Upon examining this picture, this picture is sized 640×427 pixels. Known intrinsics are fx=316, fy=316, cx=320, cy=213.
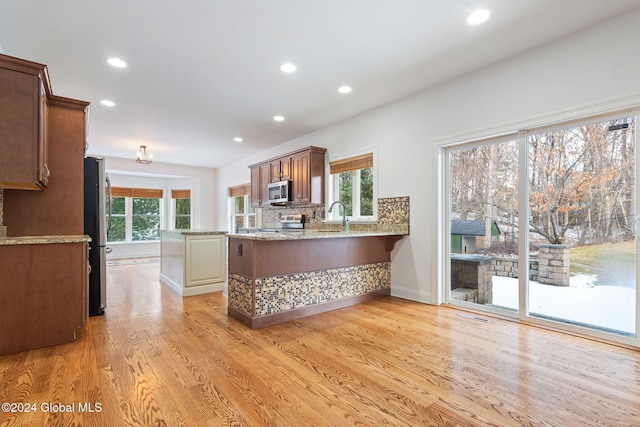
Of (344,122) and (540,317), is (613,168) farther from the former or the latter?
(344,122)

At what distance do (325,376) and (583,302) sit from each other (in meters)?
2.40

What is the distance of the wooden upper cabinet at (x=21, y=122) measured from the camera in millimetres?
2289

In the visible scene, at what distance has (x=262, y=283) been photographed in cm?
306

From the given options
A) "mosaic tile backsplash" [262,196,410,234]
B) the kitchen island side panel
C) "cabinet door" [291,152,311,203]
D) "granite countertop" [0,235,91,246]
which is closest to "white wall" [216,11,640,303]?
"mosaic tile backsplash" [262,196,410,234]

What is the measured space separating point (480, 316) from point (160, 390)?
3.00 metres

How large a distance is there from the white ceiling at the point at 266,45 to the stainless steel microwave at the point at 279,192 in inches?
59.1

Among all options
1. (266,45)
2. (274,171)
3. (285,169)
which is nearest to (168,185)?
(274,171)

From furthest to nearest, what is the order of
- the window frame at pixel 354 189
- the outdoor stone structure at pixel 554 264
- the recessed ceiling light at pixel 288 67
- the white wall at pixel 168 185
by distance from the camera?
the white wall at pixel 168 185 < the window frame at pixel 354 189 < the recessed ceiling light at pixel 288 67 < the outdoor stone structure at pixel 554 264

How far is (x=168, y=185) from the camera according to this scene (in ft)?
30.6

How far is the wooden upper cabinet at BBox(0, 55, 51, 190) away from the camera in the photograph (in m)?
2.29

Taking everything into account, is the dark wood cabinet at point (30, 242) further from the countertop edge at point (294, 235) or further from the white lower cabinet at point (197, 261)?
the white lower cabinet at point (197, 261)

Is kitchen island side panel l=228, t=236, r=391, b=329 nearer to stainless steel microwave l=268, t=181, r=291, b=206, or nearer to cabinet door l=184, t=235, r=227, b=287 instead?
cabinet door l=184, t=235, r=227, b=287

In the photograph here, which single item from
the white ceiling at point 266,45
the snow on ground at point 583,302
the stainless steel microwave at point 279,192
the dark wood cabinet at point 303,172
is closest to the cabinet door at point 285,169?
the dark wood cabinet at point 303,172

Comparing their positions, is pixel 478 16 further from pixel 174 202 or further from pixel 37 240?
pixel 174 202
